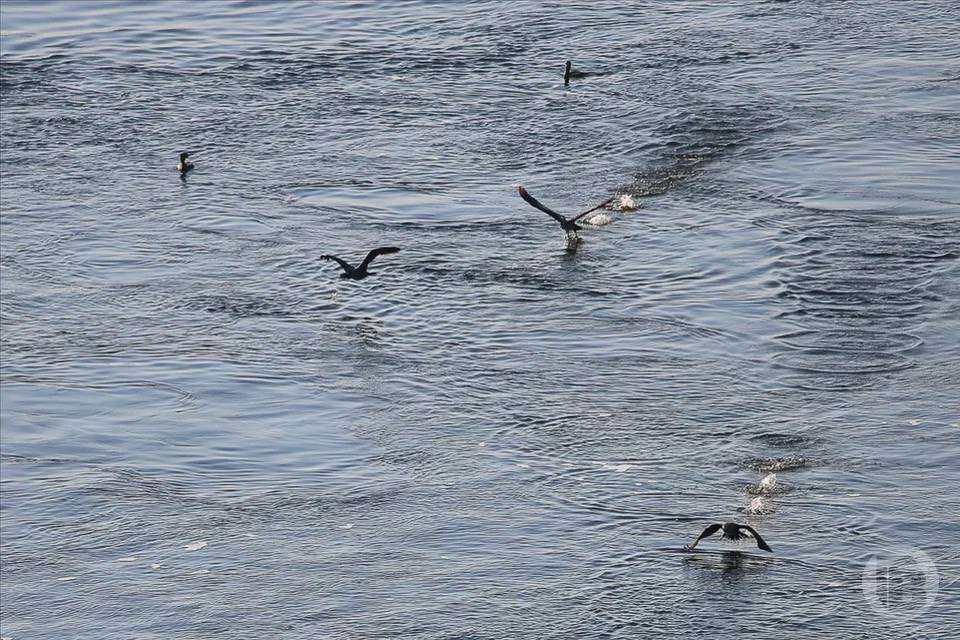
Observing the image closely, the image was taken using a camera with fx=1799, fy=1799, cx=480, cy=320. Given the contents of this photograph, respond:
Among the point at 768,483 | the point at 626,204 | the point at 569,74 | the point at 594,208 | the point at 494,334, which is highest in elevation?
the point at 569,74

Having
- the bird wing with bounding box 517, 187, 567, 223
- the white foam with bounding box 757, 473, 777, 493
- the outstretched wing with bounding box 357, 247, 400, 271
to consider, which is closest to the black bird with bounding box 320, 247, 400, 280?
the outstretched wing with bounding box 357, 247, 400, 271

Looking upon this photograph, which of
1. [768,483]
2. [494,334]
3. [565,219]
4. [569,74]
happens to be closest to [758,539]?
[768,483]

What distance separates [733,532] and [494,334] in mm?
3397

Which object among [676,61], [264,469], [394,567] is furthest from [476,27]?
[394,567]

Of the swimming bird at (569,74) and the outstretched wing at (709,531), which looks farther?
the swimming bird at (569,74)

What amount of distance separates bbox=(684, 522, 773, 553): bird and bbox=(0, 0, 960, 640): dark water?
86 mm

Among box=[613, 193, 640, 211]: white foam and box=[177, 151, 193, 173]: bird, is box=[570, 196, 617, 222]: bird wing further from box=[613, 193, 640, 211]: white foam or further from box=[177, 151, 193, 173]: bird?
box=[177, 151, 193, 173]: bird

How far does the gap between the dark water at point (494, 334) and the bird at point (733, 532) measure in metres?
0.09

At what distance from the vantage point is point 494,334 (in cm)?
1204

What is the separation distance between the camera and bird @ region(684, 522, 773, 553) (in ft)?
29.2

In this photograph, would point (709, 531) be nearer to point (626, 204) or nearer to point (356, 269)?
point (356, 269)

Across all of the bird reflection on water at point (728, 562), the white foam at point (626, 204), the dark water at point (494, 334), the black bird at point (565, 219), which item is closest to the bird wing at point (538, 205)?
the black bird at point (565, 219)

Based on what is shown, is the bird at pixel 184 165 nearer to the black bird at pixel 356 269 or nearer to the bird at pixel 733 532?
the black bird at pixel 356 269

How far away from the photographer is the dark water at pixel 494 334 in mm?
9258
